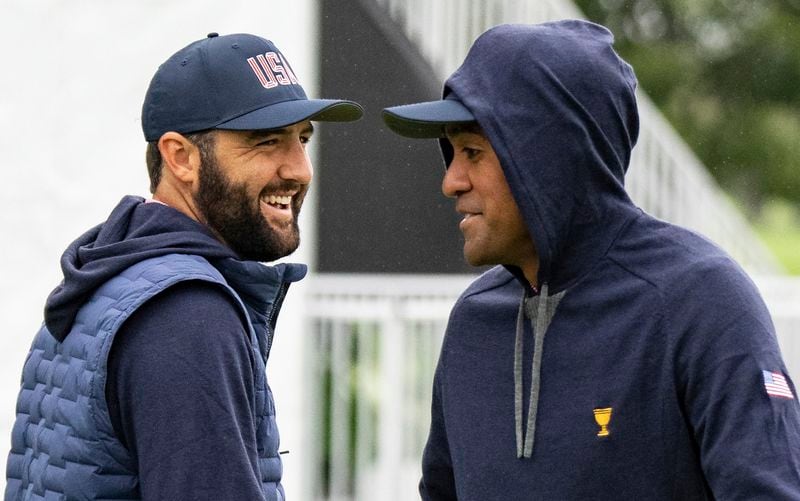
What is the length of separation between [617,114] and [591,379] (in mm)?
541

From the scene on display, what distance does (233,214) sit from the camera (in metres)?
3.12

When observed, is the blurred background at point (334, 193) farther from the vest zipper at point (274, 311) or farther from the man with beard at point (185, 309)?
the vest zipper at point (274, 311)

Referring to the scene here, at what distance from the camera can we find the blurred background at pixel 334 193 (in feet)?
16.7

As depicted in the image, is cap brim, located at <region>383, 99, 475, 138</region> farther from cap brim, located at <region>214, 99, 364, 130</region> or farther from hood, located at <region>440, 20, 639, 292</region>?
cap brim, located at <region>214, 99, 364, 130</region>

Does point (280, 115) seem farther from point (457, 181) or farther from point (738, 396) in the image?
point (738, 396)

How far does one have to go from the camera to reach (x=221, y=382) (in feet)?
8.80

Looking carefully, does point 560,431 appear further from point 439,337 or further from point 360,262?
point 360,262

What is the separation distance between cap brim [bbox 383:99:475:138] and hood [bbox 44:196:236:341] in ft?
1.49

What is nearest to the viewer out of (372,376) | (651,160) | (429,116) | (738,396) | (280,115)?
(738,396)

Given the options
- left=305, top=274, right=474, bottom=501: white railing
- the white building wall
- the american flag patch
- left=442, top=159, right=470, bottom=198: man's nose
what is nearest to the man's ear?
left=442, top=159, right=470, bottom=198: man's nose

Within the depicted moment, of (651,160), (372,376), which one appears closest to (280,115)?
(372,376)

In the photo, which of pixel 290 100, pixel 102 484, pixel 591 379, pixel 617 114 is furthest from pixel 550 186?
pixel 102 484

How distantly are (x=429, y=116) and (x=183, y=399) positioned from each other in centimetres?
79

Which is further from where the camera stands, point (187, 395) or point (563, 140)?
point (563, 140)
